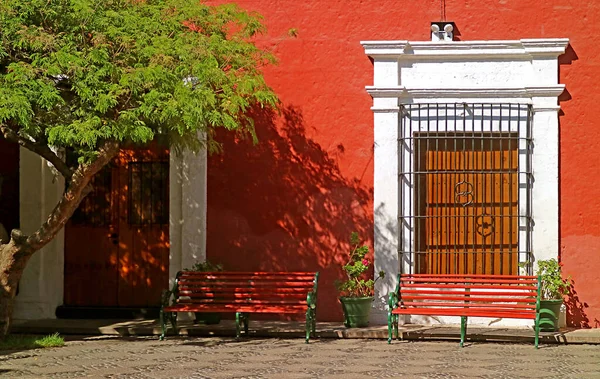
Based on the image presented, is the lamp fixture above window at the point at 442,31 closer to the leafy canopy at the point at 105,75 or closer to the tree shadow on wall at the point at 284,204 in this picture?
the tree shadow on wall at the point at 284,204

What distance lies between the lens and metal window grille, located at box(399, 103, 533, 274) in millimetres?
12109

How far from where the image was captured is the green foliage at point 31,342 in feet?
34.8

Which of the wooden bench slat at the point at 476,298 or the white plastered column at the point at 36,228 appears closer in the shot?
the wooden bench slat at the point at 476,298

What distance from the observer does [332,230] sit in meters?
12.4

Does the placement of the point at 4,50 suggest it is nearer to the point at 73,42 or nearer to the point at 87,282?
the point at 73,42

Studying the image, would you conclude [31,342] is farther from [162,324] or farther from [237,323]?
[237,323]

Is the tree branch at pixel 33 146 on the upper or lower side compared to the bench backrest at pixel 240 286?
upper

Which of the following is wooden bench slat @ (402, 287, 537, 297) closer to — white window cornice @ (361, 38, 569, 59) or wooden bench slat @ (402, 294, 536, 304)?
wooden bench slat @ (402, 294, 536, 304)

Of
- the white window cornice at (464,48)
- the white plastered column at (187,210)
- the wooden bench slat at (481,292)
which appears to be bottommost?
the wooden bench slat at (481,292)

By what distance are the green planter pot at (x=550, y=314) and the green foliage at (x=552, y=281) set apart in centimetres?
15

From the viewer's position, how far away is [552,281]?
37.9ft

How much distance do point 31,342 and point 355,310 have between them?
3.64m

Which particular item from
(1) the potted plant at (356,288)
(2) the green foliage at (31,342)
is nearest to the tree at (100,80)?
(2) the green foliage at (31,342)

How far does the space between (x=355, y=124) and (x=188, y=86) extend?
2850mm
